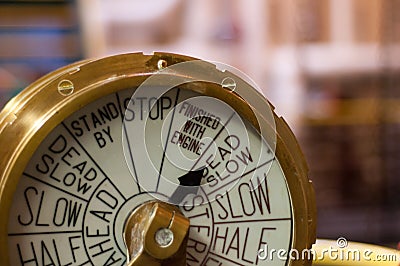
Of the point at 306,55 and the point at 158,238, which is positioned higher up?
the point at 306,55

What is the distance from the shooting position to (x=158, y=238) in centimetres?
64

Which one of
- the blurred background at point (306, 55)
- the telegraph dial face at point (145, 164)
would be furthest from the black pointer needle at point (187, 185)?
the blurred background at point (306, 55)

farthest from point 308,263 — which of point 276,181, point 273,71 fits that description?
point 273,71

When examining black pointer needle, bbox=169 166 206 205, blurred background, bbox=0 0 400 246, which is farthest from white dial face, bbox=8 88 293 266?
blurred background, bbox=0 0 400 246

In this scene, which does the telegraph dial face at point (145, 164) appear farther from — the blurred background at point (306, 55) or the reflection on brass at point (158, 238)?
the blurred background at point (306, 55)

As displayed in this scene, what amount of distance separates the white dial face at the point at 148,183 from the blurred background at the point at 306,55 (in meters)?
2.16

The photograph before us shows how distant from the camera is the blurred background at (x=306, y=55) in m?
2.85

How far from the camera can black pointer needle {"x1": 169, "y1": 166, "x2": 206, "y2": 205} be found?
688 mm

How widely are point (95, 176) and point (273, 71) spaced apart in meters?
2.46

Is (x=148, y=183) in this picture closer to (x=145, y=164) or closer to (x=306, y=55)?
(x=145, y=164)

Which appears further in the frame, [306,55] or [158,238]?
[306,55]

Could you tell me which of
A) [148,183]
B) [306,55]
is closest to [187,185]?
[148,183]

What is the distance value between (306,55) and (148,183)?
2.50m

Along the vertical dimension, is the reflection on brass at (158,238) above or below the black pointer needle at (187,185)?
below
